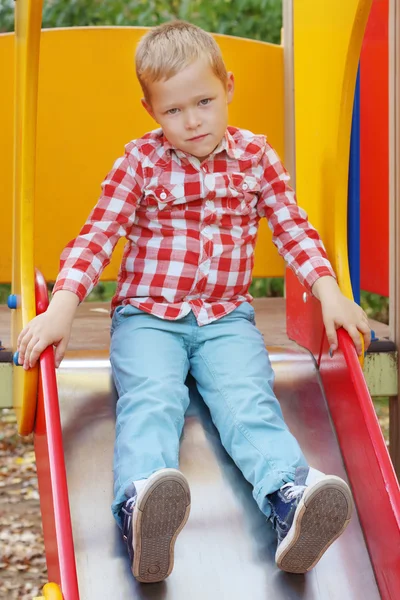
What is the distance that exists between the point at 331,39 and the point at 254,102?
1.19 m

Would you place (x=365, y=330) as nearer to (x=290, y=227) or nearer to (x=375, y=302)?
(x=290, y=227)

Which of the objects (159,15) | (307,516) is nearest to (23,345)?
(307,516)

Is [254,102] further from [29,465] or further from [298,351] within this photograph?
[29,465]

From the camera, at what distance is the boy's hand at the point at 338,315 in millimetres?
1958

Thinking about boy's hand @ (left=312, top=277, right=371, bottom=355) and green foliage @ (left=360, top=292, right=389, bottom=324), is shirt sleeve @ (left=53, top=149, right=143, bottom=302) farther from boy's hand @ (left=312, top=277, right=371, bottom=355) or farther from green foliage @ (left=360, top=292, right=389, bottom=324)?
green foliage @ (left=360, top=292, right=389, bottom=324)

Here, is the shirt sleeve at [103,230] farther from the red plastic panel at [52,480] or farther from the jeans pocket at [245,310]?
the jeans pocket at [245,310]

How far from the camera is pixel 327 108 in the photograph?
222cm

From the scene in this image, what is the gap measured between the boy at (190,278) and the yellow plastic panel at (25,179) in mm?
100

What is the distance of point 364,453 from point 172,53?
100cm

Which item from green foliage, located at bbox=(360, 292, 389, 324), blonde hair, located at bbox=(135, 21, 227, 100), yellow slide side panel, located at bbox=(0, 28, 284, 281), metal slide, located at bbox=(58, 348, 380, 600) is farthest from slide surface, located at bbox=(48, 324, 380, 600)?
green foliage, located at bbox=(360, 292, 389, 324)

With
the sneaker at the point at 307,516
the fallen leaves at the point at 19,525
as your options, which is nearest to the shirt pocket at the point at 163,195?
the sneaker at the point at 307,516

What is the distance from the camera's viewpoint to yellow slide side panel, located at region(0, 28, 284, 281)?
3223 millimetres

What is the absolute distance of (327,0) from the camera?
225 centimetres

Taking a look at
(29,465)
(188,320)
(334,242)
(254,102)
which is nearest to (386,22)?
(254,102)
